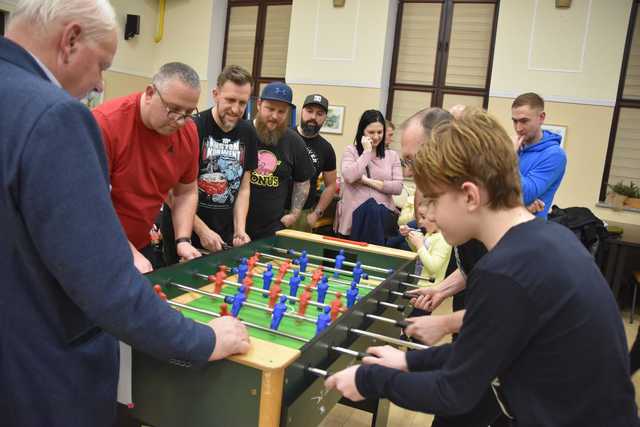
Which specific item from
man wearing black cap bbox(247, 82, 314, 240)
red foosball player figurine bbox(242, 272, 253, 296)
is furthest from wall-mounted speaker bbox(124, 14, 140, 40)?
red foosball player figurine bbox(242, 272, 253, 296)

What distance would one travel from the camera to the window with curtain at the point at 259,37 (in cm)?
718

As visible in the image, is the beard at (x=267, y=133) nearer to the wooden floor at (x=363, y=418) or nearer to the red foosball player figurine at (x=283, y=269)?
the red foosball player figurine at (x=283, y=269)

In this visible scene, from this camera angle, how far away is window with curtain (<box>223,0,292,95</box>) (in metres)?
7.18

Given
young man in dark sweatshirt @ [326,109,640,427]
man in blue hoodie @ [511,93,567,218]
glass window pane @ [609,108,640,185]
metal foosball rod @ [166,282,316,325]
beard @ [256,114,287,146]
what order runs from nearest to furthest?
young man in dark sweatshirt @ [326,109,640,427] < metal foosball rod @ [166,282,316,325] < man in blue hoodie @ [511,93,567,218] < beard @ [256,114,287,146] < glass window pane @ [609,108,640,185]

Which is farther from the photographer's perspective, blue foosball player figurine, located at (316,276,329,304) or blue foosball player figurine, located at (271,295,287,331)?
blue foosball player figurine, located at (316,276,329,304)

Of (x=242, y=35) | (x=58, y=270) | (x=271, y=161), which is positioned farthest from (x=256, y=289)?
(x=242, y=35)

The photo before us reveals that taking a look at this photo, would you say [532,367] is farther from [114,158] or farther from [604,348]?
[114,158]

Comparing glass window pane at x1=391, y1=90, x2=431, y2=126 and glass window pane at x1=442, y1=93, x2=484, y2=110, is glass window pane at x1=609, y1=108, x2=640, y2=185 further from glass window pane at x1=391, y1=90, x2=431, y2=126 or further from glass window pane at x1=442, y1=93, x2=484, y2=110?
glass window pane at x1=391, y1=90, x2=431, y2=126

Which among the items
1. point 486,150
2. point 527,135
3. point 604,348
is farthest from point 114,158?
point 527,135

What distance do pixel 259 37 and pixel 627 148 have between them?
4969 millimetres

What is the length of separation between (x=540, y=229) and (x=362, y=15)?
5725 mm

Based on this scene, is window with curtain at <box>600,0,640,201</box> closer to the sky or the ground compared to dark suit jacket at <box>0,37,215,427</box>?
closer to the sky

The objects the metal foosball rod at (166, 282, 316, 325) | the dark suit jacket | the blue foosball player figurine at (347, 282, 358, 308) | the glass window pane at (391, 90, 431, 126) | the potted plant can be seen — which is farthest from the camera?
the glass window pane at (391, 90, 431, 126)

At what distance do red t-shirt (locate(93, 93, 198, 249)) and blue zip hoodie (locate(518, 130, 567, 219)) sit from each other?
191 centimetres
